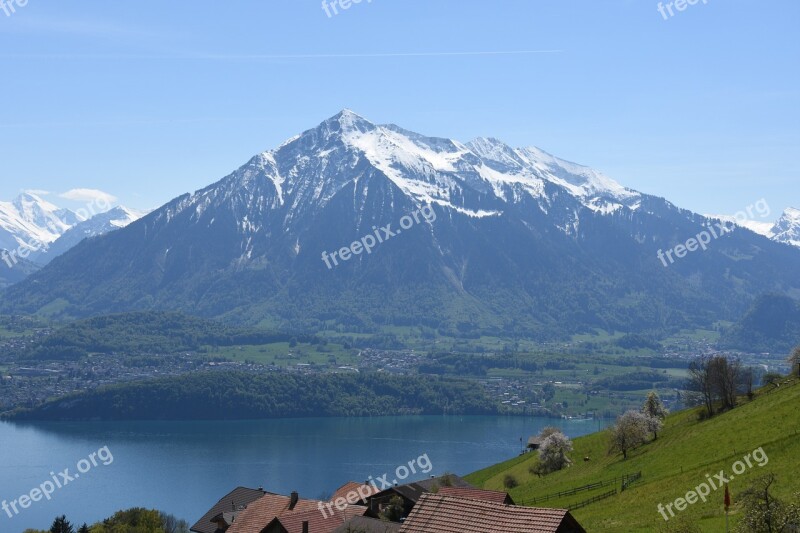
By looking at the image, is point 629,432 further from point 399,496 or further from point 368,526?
point 368,526

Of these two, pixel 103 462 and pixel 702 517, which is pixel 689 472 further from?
pixel 103 462

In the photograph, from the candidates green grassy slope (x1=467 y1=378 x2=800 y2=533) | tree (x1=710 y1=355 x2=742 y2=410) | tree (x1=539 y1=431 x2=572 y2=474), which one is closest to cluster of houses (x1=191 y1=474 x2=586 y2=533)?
green grassy slope (x1=467 y1=378 x2=800 y2=533)

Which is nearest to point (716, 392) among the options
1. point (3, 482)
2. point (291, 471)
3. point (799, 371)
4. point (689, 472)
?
point (799, 371)

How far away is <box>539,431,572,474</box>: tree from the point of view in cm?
9962

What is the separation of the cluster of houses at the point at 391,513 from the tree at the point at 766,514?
21.2 ft

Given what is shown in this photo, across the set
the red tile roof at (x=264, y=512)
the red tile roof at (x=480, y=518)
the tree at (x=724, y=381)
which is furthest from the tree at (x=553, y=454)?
the red tile roof at (x=480, y=518)

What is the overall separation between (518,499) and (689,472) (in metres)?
25.1

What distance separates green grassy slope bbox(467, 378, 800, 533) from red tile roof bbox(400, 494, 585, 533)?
1458cm

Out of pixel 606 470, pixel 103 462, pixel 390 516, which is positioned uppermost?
pixel 103 462

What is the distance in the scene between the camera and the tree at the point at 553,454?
9962 cm

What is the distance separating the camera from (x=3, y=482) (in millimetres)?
173125

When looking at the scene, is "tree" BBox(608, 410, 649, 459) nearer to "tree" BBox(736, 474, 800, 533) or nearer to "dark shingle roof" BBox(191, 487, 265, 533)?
"dark shingle roof" BBox(191, 487, 265, 533)

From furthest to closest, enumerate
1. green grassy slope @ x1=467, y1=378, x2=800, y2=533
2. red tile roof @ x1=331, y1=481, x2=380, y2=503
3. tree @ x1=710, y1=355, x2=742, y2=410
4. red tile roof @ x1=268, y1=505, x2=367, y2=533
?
tree @ x1=710, y1=355, x2=742, y2=410
red tile roof @ x1=331, y1=481, x2=380, y2=503
red tile roof @ x1=268, y1=505, x2=367, y2=533
green grassy slope @ x1=467, y1=378, x2=800, y2=533

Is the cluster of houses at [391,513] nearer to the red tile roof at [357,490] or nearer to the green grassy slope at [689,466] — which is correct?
the red tile roof at [357,490]
